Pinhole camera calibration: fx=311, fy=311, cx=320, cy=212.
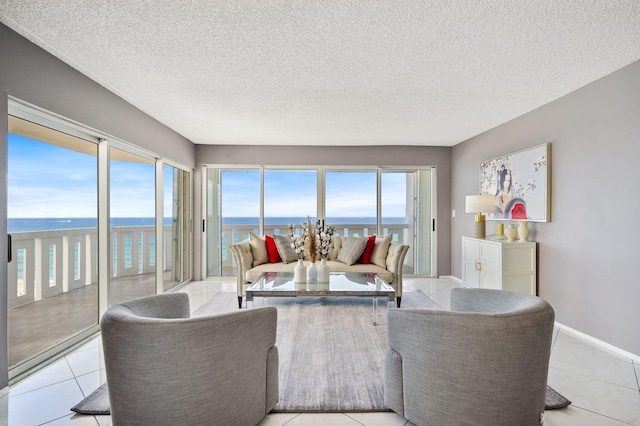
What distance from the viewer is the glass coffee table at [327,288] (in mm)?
3152

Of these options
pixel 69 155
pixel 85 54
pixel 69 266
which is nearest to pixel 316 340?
pixel 69 266

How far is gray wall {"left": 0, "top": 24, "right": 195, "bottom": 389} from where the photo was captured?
2029mm

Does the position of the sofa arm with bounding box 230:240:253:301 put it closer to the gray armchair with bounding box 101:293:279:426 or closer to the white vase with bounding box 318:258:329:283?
the white vase with bounding box 318:258:329:283

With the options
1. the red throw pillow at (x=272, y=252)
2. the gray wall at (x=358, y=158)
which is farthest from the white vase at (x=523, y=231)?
the red throw pillow at (x=272, y=252)

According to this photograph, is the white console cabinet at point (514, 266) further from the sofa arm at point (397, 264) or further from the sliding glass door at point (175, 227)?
the sliding glass door at point (175, 227)

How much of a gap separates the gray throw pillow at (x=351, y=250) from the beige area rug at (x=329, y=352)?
0.54 m

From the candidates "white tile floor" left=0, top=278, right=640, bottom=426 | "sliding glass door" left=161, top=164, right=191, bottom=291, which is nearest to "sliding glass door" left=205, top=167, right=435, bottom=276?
"sliding glass door" left=161, top=164, right=191, bottom=291

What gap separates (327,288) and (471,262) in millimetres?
2209

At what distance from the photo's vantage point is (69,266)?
2979 millimetres

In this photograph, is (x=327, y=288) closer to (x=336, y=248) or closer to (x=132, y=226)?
(x=336, y=248)

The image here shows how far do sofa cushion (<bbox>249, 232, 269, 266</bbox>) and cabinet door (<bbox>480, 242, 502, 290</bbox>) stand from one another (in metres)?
2.89

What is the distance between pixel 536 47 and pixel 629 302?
2211 millimetres

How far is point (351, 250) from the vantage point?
14.5 feet

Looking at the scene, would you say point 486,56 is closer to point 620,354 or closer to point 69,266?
point 620,354
